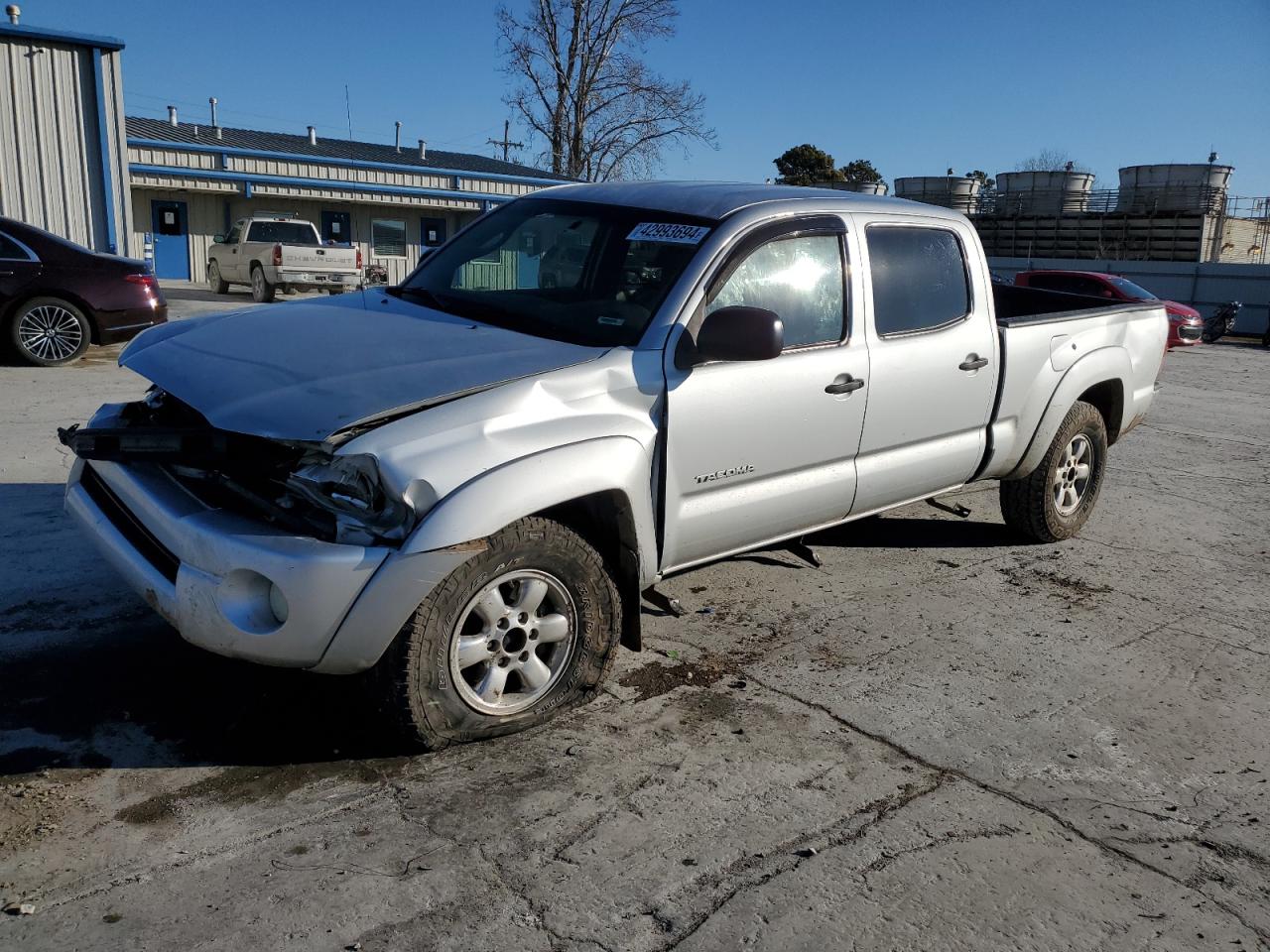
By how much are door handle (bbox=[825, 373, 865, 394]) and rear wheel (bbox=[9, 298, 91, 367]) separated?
9226mm

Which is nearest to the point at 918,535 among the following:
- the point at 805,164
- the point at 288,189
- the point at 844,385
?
the point at 844,385

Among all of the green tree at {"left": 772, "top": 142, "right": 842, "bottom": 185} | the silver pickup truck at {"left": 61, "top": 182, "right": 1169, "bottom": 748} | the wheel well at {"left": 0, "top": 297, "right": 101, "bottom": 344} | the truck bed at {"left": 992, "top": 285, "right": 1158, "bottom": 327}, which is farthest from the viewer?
the green tree at {"left": 772, "top": 142, "right": 842, "bottom": 185}

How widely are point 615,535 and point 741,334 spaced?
85cm

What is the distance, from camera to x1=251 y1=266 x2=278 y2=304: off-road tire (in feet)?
68.7

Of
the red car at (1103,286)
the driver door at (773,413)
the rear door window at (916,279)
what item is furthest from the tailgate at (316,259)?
the driver door at (773,413)

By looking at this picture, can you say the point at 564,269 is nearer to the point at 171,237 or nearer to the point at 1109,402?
the point at 1109,402

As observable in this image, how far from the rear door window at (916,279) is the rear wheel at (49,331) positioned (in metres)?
9.11

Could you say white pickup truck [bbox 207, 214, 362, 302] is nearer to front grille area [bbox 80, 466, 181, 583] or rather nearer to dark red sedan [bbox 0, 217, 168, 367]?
dark red sedan [bbox 0, 217, 168, 367]

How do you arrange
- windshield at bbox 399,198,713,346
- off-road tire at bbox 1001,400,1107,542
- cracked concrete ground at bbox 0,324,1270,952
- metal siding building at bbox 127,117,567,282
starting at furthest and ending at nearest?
metal siding building at bbox 127,117,567,282 → off-road tire at bbox 1001,400,1107,542 → windshield at bbox 399,198,713,346 → cracked concrete ground at bbox 0,324,1270,952

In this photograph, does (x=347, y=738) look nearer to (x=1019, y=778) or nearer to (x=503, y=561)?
(x=503, y=561)

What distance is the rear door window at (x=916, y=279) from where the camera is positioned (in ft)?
15.4

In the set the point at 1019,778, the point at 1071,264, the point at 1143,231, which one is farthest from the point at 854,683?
the point at 1143,231

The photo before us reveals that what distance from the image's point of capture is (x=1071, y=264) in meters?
36.3

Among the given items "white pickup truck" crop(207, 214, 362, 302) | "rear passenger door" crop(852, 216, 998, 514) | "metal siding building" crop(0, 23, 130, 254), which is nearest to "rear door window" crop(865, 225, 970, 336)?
"rear passenger door" crop(852, 216, 998, 514)
